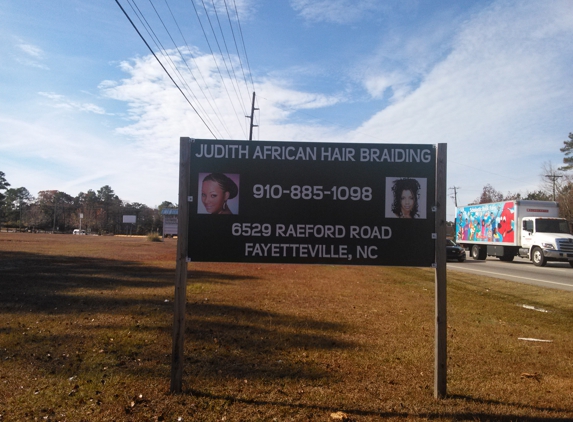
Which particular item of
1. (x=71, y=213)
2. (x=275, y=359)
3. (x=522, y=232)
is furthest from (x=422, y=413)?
(x=71, y=213)

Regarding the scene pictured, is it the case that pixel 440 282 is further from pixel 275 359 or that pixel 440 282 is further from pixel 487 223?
pixel 487 223

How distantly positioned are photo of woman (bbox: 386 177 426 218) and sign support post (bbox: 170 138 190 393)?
2.17 metres

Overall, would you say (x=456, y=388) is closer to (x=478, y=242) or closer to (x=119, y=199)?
(x=478, y=242)

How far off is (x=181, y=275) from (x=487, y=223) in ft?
99.5

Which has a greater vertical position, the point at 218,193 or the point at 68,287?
the point at 218,193

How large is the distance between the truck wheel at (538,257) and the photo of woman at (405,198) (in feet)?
78.0

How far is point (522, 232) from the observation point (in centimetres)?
2750

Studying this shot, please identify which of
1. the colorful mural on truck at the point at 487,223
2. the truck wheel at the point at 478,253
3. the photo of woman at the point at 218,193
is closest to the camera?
the photo of woman at the point at 218,193

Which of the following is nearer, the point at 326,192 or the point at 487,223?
the point at 326,192

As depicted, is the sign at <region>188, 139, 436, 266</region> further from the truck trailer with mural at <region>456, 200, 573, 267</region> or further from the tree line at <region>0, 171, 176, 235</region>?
the tree line at <region>0, 171, 176, 235</region>

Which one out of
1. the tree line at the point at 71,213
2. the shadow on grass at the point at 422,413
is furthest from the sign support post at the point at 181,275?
the tree line at the point at 71,213

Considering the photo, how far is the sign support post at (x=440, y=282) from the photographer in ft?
15.1

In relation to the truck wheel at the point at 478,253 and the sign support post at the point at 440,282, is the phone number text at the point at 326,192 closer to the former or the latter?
the sign support post at the point at 440,282

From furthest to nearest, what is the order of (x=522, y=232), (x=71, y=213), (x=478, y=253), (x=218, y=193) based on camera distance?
1. (x=71, y=213)
2. (x=478, y=253)
3. (x=522, y=232)
4. (x=218, y=193)
